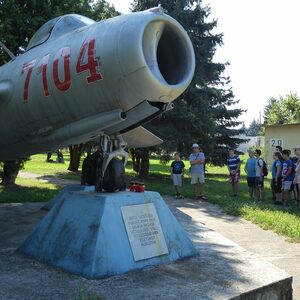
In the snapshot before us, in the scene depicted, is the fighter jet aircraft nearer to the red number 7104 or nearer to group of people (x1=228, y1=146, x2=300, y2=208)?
the red number 7104

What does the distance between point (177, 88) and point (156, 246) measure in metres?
1.88

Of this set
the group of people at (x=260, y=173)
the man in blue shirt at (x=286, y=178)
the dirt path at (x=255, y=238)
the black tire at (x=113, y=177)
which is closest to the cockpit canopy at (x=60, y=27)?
the black tire at (x=113, y=177)

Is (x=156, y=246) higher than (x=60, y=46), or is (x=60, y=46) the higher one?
(x=60, y=46)

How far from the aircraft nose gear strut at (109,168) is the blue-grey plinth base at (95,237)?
20cm

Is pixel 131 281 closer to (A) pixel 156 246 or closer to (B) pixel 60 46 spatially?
(A) pixel 156 246

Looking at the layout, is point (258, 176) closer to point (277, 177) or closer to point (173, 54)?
point (277, 177)

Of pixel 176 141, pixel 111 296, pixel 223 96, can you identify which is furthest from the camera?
pixel 223 96

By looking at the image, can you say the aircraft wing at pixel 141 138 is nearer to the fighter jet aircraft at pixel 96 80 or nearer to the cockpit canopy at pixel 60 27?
the fighter jet aircraft at pixel 96 80

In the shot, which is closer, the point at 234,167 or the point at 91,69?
the point at 91,69

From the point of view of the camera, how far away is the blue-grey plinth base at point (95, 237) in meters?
4.74

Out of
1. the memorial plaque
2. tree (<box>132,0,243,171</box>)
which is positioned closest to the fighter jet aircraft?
the memorial plaque

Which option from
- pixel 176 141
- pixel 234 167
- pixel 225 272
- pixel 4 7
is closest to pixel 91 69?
pixel 225 272

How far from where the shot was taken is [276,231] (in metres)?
8.64

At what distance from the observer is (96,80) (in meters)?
4.83
